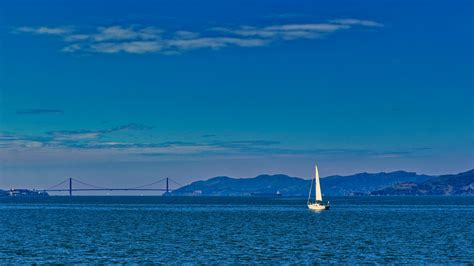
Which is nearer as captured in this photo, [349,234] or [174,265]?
[174,265]

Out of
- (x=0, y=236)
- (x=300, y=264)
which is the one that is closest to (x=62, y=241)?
(x=0, y=236)

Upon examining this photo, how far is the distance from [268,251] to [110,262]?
16.6 metres

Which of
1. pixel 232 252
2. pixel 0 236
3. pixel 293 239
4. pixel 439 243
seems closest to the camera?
pixel 232 252

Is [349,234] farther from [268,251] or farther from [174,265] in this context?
[174,265]

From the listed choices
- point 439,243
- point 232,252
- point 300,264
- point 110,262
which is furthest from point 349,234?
point 110,262

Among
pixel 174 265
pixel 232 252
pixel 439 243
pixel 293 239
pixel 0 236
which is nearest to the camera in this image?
pixel 174 265

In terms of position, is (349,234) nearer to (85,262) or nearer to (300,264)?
(300,264)

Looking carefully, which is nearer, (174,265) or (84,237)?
(174,265)

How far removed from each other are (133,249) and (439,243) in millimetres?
33861

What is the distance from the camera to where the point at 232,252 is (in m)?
69.0

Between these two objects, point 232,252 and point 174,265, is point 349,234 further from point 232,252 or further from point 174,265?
point 174,265

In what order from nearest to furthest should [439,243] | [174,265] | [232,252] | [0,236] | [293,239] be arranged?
1. [174,265]
2. [232,252]
3. [439,243]
4. [293,239]
5. [0,236]

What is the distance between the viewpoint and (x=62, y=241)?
82.8m

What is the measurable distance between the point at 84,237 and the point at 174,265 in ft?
109
